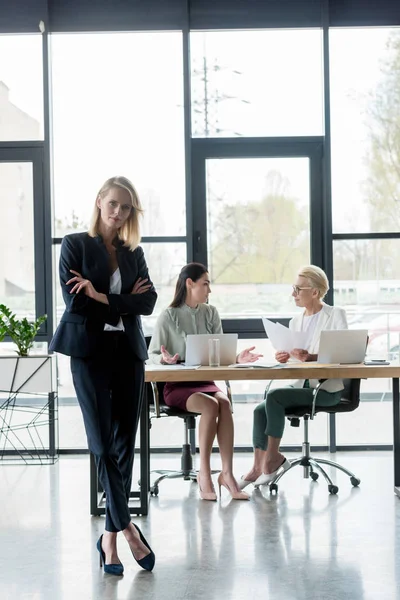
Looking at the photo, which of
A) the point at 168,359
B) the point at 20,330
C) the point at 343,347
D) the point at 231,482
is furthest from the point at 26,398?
the point at 343,347

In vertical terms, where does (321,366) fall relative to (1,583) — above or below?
above

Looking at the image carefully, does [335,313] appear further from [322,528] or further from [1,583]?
[1,583]

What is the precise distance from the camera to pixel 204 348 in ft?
14.2

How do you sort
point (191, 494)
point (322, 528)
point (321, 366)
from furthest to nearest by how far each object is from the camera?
point (191, 494) < point (321, 366) < point (322, 528)

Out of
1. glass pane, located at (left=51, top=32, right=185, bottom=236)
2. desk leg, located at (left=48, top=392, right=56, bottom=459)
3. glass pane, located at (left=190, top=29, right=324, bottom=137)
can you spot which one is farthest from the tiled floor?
glass pane, located at (left=190, top=29, right=324, bottom=137)

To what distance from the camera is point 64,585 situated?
305 centimetres

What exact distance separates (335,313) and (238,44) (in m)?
2.33

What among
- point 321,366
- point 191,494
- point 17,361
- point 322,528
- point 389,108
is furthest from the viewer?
point 389,108

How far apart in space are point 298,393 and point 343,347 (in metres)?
0.47

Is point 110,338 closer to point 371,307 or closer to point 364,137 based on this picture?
point 371,307

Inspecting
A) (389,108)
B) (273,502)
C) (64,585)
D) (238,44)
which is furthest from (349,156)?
(64,585)

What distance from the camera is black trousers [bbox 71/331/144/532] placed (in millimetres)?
3141

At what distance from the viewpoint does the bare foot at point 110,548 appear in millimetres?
3212

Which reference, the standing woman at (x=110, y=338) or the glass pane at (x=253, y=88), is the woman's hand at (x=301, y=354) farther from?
the glass pane at (x=253, y=88)
